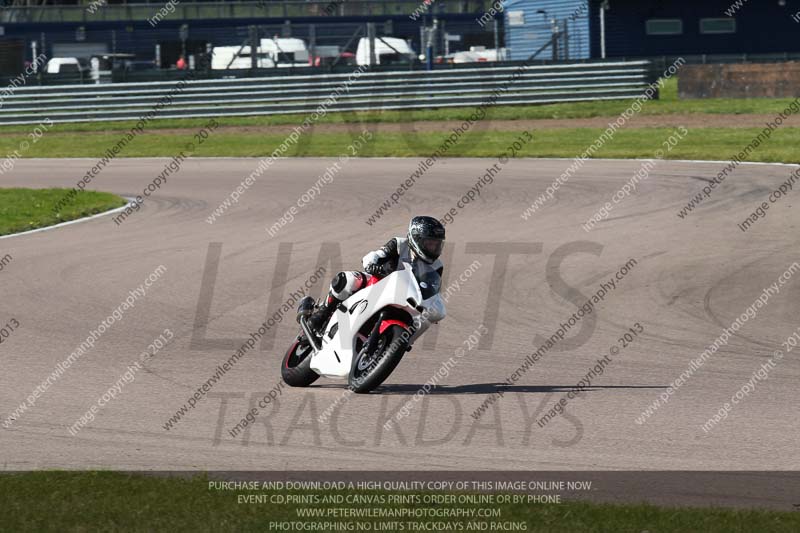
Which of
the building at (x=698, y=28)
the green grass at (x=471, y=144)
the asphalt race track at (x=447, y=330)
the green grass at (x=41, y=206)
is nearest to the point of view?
the asphalt race track at (x=447, y=330)

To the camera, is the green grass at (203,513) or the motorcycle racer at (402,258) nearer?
the green grass at (203,513)

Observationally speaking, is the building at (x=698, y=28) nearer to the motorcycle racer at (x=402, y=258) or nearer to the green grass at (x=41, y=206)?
the green grass at (x=41, y=206)

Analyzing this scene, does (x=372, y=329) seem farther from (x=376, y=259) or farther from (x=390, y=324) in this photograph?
(x=376, y=259)

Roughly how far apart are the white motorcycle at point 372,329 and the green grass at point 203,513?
7.84 ft

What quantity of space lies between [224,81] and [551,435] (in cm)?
2621

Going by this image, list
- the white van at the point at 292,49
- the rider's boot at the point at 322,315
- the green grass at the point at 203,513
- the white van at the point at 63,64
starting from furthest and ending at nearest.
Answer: the white van at the point at 63,64 → the white van at the point at 292,49 → the rider's boot at the point at 322,315 → the green grass at the point at 203,513

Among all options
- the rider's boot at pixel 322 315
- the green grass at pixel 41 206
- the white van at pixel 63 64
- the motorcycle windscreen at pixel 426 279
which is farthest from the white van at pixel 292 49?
the motorcycle windscreen at pixel 426 279

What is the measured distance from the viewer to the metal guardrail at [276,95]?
32.6 metres

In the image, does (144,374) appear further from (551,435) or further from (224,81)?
(224,81)

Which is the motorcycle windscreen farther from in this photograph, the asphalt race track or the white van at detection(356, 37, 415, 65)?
the white van at detection(356, 37, 415, 65)

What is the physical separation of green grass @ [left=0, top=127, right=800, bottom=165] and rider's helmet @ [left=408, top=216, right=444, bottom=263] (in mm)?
15960

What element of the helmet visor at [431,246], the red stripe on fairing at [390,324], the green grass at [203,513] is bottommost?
the green grass at [203,513]

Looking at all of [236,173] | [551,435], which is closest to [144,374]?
[551,435]

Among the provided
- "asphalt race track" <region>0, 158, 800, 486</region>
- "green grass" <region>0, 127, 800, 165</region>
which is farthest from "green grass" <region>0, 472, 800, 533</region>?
"green grass" <region>0, 127, 800, 165</region>
